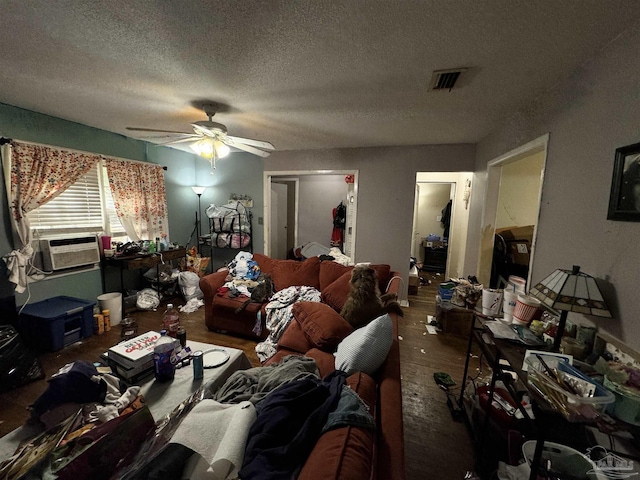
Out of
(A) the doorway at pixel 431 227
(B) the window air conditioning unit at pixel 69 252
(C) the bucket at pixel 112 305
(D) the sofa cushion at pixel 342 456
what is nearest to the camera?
(D) the sofa cushion at pixel 342 456

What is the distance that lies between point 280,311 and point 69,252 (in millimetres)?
2613

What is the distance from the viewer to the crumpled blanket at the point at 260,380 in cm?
118

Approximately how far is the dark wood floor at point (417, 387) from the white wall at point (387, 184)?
103 centimetres

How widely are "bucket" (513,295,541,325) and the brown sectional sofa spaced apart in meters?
0.78

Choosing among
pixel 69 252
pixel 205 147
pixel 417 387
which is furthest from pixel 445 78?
pixel 69 252

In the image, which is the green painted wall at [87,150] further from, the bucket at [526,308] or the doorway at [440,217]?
the bucket at [526,308]

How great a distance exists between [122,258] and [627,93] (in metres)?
4.69

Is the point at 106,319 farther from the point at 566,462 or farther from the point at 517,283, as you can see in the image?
the point at 517,283

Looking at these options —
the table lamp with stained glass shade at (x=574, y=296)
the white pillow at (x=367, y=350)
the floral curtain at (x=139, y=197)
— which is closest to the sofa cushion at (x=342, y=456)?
the white pillow at (x=367, y=350)

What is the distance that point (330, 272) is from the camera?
2.95m

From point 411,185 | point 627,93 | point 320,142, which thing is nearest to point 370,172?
point 411,185

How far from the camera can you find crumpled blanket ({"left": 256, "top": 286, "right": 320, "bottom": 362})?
2447 millimetres

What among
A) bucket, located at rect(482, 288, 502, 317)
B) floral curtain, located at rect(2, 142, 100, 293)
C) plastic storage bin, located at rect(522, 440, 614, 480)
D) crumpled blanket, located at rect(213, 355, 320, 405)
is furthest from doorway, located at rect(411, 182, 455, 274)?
floral curtain, located at rect(2, 142, 100, 293)

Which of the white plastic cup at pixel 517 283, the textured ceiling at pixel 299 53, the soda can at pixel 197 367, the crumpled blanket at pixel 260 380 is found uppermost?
the textured ceiling at pixel 299 53
